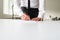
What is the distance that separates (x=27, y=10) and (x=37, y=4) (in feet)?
0.26

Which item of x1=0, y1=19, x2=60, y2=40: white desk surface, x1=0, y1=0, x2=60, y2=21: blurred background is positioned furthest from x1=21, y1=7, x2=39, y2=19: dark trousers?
x1=0, y1=0, x2=60, y2=21: blurred background

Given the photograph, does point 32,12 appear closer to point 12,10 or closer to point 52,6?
point 12,10

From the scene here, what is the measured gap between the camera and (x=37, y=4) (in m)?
0.75

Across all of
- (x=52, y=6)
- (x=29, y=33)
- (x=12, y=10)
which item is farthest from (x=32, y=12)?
(x=52, y=6)

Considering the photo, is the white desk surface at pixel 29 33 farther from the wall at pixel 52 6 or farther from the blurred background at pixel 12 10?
the wall at pixel 52 6

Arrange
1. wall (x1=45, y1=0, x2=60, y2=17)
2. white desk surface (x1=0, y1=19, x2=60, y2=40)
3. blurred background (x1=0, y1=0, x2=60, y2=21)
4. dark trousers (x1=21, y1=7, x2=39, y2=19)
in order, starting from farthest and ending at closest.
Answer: wall (x1=45, y1=0, x2=60, y2=17) → blurred background (x1=0, y1=0, x2=60, y2=21) → dark trousers (x1=21, y1=7, x2=39, y2=19) → white desk surface (x1=0, y1=19, x2=60, y2=40)

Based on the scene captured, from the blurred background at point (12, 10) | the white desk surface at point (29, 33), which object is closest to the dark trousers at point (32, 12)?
the white desk surface at point (29, 33)

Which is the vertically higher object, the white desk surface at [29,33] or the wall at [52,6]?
the wall at [52,6]

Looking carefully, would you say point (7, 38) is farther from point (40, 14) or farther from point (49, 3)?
point (49, 3)

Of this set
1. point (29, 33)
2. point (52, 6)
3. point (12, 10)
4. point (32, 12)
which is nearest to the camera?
point (29, 33)

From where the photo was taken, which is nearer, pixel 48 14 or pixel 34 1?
pixel 34 1

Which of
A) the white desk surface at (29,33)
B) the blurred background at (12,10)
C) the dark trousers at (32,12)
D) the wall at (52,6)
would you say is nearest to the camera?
the white desk surface at (29,33)

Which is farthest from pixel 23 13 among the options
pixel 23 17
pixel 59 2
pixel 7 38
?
pixel 59 2

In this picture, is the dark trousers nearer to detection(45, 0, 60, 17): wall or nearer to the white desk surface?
the white desk surface
